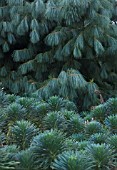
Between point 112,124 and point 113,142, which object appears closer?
point 113,142

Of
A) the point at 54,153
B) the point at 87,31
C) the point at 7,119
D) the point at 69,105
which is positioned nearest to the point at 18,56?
the point at 87,31

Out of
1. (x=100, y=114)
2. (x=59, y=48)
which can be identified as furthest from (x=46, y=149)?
(x=59, y=48)

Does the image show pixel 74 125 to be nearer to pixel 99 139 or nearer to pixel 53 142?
pixel 99 139

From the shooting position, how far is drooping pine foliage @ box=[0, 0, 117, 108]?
319 centimetres

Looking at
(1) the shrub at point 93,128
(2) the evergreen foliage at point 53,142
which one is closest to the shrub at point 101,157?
(2) the evergreen foliage at point 53,142

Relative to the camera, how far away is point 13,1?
3.64 metres

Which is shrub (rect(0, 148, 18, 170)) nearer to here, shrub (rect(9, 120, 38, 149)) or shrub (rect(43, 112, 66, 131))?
shrub (rect(9, 120, 38, 149))

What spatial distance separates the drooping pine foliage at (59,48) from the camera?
3.19m

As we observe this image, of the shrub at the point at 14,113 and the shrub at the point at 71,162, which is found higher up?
the shrub at the point at 71,162

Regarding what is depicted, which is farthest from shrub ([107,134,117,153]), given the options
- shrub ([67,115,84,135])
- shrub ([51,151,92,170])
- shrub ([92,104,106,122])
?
shrub ([92,104,106,122])

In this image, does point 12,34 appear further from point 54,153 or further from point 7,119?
point 54,153

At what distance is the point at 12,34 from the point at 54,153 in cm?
289

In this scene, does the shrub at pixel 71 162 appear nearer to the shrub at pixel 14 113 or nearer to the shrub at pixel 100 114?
the shrub at pixel 14 113

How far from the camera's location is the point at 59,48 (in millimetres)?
3430
